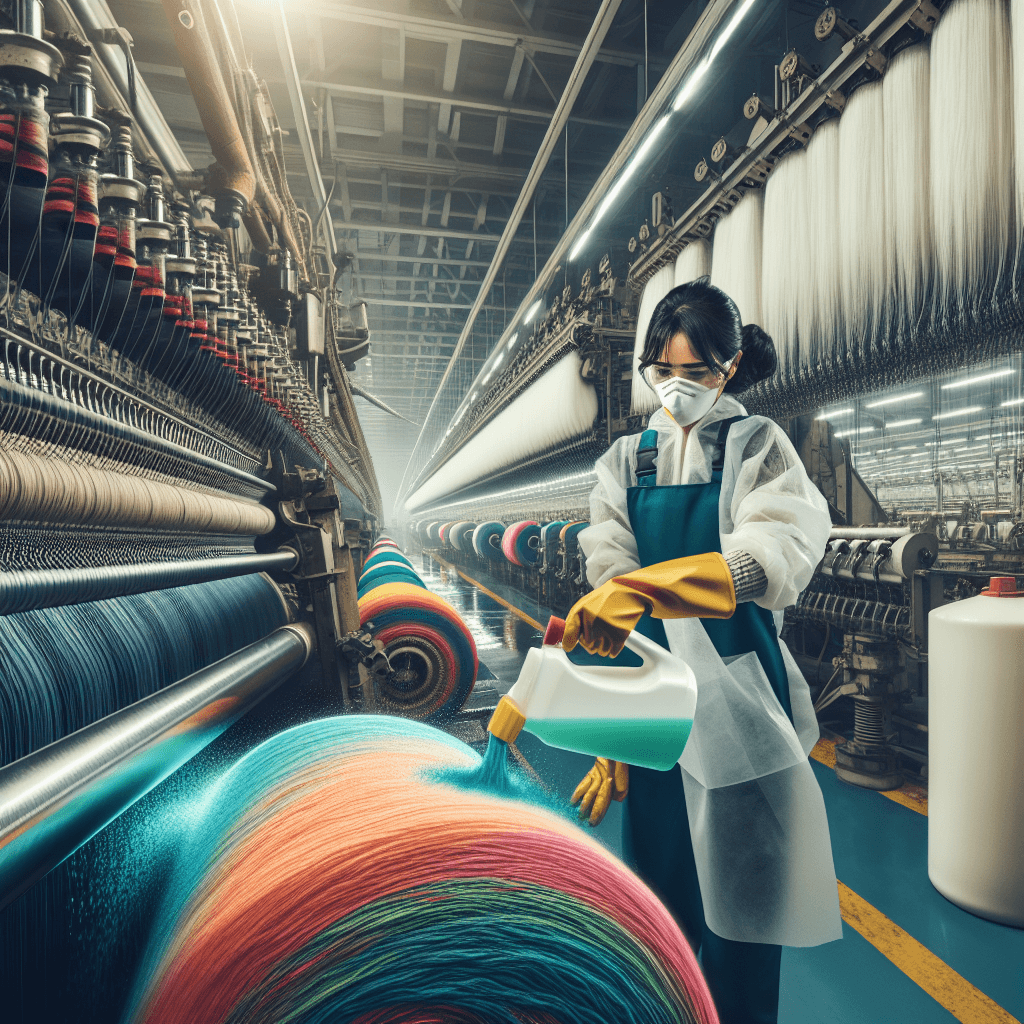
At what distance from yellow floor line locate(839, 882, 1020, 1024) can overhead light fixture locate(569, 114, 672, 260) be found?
2.76 metres

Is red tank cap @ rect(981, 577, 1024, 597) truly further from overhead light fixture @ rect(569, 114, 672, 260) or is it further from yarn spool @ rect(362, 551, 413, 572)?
yarn spool @ rect(362, 551, 413, 572)

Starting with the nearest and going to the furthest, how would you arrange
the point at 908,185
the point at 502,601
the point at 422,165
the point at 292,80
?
the point at 908,185 → the point at 292,80 → the point at 422,165 → the point at 502,601

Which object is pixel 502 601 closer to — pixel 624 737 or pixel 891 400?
pixel 891 400

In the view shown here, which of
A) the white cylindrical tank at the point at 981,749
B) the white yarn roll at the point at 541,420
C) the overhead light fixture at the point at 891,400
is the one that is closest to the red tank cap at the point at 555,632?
the white cylindrical tank at the point at 981,749

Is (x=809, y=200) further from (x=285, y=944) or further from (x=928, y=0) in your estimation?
(x=285, y=944)

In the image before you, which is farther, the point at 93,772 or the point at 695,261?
the point at 695,261

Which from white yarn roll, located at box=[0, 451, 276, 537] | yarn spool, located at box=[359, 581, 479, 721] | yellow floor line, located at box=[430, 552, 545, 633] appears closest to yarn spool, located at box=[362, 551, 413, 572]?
yellow floor line, located at box=[430, 552, 545, 633]

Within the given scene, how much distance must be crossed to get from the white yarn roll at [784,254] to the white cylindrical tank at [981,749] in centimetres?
105

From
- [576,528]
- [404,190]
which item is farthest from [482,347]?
[576,528]

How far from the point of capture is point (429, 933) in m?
0.48

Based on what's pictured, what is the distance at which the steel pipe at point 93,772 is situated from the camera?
0.47 m

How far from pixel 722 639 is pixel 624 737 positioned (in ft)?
1.42

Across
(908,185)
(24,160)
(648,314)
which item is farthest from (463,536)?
(24,160)

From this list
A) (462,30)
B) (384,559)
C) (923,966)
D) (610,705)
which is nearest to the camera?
(610,705)
